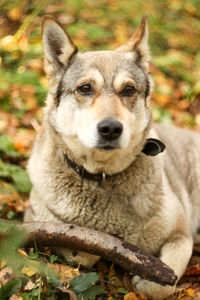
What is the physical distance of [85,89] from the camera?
329 centimetres

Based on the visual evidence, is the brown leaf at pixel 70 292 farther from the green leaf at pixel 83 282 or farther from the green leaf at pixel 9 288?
the green leaf at pixel 9 288

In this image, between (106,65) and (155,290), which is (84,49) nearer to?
(106,65)

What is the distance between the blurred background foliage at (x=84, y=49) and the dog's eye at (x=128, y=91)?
4.77 feet

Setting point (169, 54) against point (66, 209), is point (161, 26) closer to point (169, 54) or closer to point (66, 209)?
point (169, 54)

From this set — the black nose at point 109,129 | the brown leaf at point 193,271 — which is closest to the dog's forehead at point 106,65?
the black nose at point 109,129

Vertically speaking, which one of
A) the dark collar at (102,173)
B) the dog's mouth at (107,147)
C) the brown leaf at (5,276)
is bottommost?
the brown leaf at (5,276)

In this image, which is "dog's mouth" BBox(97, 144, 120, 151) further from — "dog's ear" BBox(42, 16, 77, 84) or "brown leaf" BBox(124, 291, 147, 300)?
"brown leaf" BBox(124, 291, 147, 300)

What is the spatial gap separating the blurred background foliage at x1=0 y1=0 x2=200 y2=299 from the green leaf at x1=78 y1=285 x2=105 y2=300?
1434 millimetres

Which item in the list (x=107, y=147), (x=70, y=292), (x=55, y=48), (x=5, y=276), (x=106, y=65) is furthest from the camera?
(x=55, y=48)

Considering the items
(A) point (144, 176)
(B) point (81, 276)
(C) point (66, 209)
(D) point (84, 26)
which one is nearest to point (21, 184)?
(B) point (81, 276)

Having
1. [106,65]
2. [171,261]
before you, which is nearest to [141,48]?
[106,65]

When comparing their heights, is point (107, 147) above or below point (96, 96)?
below

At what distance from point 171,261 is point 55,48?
2.36m

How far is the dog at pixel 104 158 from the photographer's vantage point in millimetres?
3250
